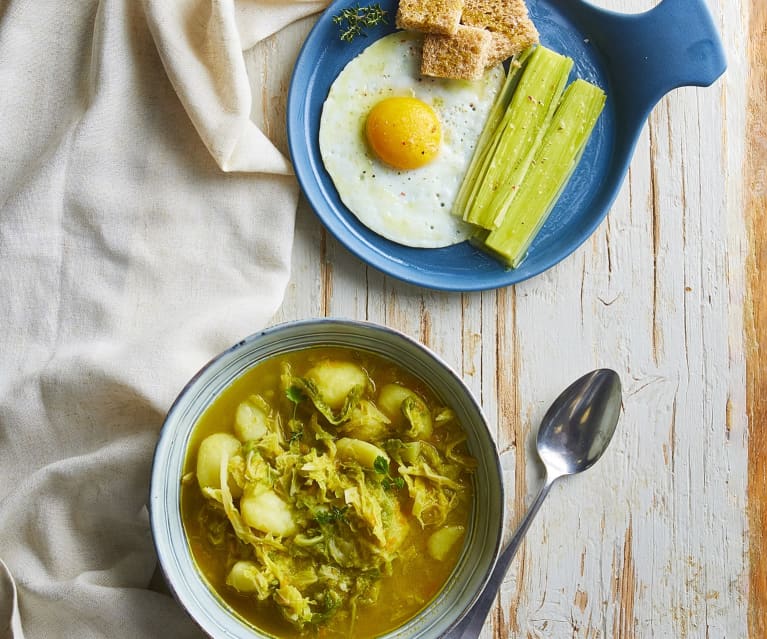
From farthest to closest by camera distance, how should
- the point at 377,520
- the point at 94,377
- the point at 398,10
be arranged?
1. the point at 398,10
2. the point at 94,377
3. the point at 377,520

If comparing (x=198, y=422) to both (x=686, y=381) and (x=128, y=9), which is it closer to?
(x=128, y=9)

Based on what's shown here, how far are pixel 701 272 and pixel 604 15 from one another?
96 cm

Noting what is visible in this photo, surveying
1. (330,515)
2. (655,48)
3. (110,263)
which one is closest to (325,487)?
(330,515)

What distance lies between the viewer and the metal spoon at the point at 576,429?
266 cm

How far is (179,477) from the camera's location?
238 centimetres

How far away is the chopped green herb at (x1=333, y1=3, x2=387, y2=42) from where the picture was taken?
8.70 ft

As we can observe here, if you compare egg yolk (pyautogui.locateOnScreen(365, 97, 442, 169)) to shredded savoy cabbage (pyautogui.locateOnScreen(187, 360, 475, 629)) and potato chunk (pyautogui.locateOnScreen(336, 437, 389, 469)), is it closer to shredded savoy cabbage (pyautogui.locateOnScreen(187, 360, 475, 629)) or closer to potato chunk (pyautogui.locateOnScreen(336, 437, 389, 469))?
shredded savoy cabbage (pyautogui.locateOnScreen(187, 360, 475, 629))

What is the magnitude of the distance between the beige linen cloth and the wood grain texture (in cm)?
166

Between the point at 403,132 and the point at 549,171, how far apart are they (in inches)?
20.6

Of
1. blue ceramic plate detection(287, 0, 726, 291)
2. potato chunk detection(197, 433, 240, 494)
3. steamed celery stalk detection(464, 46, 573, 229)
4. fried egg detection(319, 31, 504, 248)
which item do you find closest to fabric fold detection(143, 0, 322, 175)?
blue ceramic plate detection(287, 0, 726, 291)

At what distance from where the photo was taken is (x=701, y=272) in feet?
9.23

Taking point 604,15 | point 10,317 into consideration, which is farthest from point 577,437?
point 10,317

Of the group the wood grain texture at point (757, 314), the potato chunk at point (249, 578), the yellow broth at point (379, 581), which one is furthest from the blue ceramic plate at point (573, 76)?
the potato chunk at point (249, 578)

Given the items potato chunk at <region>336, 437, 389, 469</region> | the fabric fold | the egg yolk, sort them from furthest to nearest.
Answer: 1. the egg yolk
2. the fabric fold
3. potato chunk at <region>336, 437, 389, 469</region>
